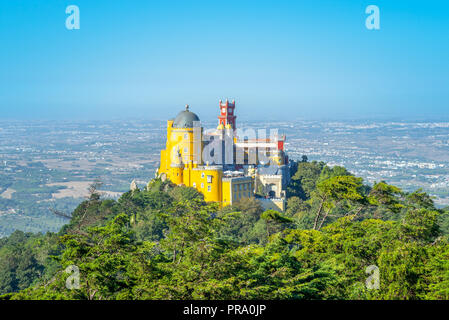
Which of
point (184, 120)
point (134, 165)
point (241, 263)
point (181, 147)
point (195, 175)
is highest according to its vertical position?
point (184, 120)

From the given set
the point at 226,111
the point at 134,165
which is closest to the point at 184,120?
the point at 226,111

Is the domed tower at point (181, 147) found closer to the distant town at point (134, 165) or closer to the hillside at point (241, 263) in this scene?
the hillside at point (241, 263)

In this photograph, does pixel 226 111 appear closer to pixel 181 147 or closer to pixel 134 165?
pixel 181 147

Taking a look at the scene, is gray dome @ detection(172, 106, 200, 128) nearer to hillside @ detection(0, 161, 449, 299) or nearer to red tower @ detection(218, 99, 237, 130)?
red tower @ detection(218, 99, 237, 130)

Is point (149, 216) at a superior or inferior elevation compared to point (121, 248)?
inferior

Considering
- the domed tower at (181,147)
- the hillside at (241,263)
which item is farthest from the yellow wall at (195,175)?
the hillside at (241,263)

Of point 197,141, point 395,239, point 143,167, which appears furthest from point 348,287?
point 143,167

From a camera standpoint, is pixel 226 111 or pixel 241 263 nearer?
pixel 241 263
